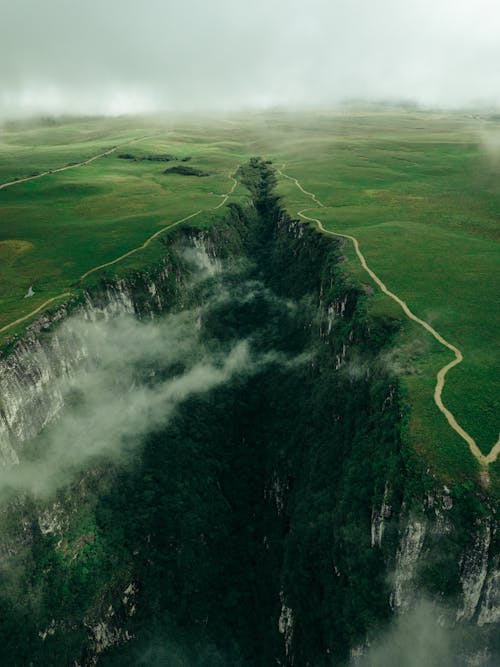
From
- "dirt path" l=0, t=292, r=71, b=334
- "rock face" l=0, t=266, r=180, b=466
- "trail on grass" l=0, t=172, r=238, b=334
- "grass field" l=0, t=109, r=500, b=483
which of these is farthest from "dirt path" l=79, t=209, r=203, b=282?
"dirt path" l=0, t=292, r=71, b=334

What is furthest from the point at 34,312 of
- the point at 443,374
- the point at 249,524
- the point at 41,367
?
the point at 443,374

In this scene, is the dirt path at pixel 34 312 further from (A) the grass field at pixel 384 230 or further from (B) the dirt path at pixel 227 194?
(B) the dirt path at pixel 227 194

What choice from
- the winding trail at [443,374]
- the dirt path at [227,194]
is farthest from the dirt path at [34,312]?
the dirt path at [227,194]

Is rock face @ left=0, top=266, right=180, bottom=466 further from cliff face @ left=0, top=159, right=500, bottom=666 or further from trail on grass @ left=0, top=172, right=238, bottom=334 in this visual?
trail on grass @ left=0, top=172, right=238, bottom=334

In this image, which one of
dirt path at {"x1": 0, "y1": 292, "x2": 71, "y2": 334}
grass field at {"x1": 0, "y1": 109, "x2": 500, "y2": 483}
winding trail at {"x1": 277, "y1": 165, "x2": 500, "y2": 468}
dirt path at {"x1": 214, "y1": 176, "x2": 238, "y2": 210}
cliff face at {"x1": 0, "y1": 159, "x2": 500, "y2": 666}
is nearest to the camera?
cliff face at {"x1": 0, "y1": 159, "x2": 500, "y2": 666}

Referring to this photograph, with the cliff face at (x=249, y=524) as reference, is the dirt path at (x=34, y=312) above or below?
above

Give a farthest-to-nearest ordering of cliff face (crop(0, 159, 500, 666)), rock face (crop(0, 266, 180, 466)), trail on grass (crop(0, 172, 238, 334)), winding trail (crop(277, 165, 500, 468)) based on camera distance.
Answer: trail on grass (crop(0, 172, 238, 334)) → rock face (crop(0, 266, 180, 466)) → winding trail (crop(277, 165, 500, 468)) → cliff face (crop(0, 159, 500, 666))
